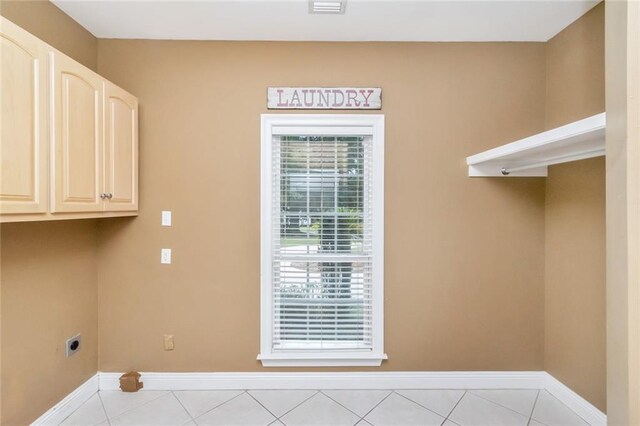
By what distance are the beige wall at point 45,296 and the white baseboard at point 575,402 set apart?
11.4 feet

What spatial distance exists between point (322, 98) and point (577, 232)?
205 centimetres

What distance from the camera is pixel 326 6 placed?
185cm

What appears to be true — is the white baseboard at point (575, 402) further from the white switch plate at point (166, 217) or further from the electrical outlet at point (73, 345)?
the electrical outlet at point (73, 345)

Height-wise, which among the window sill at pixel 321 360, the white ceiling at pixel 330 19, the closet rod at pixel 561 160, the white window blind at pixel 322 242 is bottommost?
the window sill at pixel 321 360

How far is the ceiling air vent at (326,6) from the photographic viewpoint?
5.95 feet

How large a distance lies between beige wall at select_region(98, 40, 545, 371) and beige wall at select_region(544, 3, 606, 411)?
8cm

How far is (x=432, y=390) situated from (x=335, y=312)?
37.3 inches

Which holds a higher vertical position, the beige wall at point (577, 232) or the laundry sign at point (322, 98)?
the laundry sign at point (322, 98)

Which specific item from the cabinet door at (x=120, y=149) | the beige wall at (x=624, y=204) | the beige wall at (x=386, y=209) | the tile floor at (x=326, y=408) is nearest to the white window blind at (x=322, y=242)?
the beige wall at (x=386, y=209)

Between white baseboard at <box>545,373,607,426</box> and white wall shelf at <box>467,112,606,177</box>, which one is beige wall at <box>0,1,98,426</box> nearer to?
white wall shelf at <box>467,112,606,177</box>

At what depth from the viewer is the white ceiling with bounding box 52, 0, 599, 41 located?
185 cm

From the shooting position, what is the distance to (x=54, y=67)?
1.46 m

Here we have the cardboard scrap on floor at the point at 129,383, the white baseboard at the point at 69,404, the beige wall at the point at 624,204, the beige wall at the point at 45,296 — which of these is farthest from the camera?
the cardboard scrap on floor at the point at 129,383

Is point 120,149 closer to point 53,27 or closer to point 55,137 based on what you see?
point 55,137
